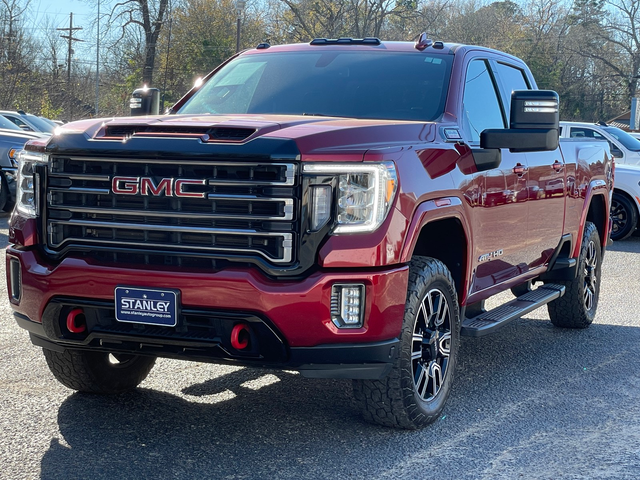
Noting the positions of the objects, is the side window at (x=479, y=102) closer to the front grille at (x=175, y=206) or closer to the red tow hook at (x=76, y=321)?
the front grille at (x=175, y=206)

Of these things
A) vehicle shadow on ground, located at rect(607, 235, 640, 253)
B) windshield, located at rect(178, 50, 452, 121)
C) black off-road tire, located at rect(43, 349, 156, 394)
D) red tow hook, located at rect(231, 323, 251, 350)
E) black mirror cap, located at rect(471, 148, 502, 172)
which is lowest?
vehicle shadow on ground, located at rect(607, 235, 640, 253)

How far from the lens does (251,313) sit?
379 cm

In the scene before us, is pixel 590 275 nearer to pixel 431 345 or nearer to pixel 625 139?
pixel 431 345

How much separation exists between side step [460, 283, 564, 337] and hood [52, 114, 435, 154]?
3.87 ft

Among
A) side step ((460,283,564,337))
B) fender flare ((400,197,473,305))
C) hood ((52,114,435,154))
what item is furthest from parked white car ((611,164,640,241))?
hood ((52,114,435,154))

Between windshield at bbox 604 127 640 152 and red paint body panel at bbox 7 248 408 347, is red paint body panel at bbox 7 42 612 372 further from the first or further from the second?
windshield at bbox 604 127 640 152

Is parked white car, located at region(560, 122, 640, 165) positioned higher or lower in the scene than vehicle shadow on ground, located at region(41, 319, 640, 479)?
higher

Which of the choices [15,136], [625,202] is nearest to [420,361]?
[625,202]

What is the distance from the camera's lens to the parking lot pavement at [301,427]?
3875mm

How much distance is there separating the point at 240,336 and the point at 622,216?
1163 centimetres

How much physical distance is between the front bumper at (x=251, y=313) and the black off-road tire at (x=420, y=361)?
16 cm

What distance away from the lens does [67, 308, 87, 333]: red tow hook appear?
13.7ft

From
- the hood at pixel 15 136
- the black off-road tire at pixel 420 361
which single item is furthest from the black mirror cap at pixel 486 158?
the hood at pixel 15 136

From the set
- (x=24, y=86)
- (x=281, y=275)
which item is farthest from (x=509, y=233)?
(x=24, y=86)
